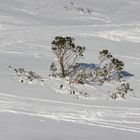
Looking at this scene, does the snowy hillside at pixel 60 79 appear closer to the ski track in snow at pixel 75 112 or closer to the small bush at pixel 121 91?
the ski track in snow at pixel 75 112

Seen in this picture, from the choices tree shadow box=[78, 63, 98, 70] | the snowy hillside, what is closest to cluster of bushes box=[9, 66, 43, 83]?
the snowy hillside

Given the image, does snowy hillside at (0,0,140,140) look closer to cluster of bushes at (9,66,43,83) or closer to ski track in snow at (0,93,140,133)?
ski track in snow at (0,93,140,133)

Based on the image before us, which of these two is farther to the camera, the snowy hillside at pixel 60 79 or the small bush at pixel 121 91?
the small bush at pixel 121 91

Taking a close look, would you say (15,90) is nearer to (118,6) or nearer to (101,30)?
(101,30)

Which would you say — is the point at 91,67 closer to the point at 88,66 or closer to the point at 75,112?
the point at 88,66

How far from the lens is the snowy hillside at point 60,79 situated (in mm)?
7727

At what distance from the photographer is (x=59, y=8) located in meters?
28.0

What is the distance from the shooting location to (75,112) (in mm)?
9117

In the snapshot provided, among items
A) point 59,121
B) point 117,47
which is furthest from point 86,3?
point 59,121

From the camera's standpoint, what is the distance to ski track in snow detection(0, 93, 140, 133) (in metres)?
8.44

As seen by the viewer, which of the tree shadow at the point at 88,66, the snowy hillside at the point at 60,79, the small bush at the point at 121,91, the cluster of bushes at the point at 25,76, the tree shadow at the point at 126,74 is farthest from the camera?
the tree shadow at the point at 88,66

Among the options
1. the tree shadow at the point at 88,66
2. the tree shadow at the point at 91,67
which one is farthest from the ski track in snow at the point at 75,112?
the tree shadow at the point at 88,66

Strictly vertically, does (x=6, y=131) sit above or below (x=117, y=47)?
below

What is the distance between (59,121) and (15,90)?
101 inches
